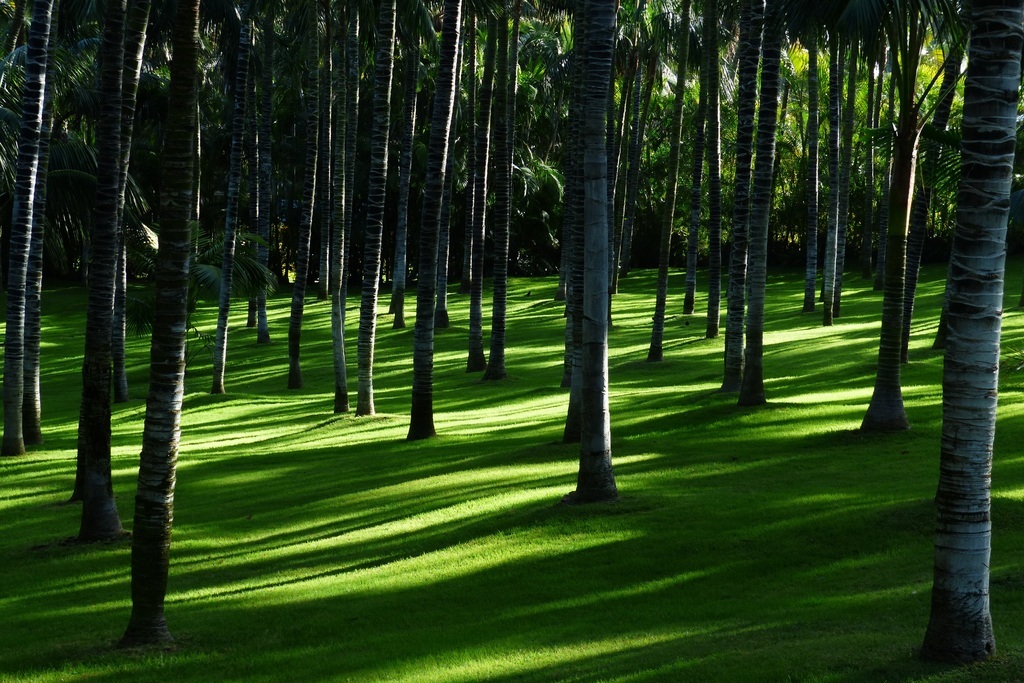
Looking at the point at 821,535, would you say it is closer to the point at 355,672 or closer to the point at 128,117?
the point at 355,672

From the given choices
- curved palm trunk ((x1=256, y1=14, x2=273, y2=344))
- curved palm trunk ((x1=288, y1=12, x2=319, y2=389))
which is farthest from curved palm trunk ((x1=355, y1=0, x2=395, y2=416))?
curved palm trunk ((x1=256, y1=14, x2=273, y2=344))

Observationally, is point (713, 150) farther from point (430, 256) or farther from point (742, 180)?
point (430, 256)

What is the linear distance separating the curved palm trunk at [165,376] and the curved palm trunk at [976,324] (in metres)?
5.73

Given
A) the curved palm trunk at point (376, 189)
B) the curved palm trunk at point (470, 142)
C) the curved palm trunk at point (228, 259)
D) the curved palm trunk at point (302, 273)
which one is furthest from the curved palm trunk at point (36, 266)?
the curved palm trunk at point (470, 142)

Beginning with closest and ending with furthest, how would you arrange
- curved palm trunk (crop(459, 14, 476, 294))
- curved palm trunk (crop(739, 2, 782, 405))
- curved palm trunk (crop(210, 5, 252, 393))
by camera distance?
1. curved palm trunk (crop(739, 2, 782, 405))
2. curved palm trunk (crop(210, 5, 252, 393))
3. curved palm trunk (crop(459, 14, 476, 294))

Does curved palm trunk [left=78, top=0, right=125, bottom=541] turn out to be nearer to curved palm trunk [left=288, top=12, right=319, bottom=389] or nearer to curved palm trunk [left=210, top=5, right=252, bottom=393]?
curved palm trunk [left=210, top=5, right=252, bottom=393]

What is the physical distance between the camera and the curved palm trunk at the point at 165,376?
8750 millimetres

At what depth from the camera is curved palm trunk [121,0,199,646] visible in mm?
8750

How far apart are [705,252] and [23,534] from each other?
1931 inches

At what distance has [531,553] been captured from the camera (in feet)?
34.9

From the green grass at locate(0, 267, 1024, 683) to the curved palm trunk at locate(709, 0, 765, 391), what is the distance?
38.6 inches

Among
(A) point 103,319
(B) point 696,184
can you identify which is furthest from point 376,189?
(B) point 696,184

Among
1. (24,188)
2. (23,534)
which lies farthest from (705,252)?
(23,534)

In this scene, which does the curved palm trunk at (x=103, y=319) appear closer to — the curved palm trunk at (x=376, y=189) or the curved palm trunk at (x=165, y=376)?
the curved palm trunk at (x=165, y=376)
